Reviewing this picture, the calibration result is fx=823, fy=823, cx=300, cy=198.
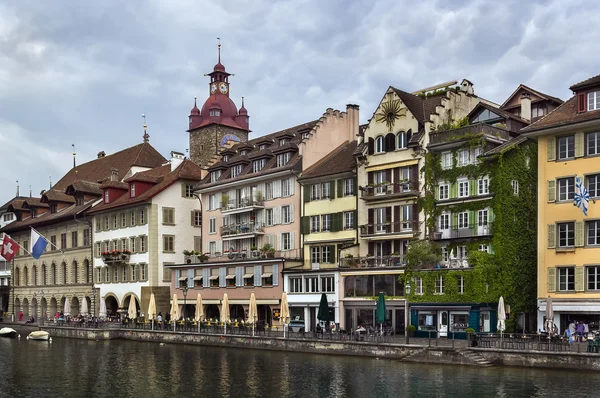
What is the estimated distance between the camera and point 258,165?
78.5 meters

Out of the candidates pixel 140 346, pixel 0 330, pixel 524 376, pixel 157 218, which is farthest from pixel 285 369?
pixel 0 330

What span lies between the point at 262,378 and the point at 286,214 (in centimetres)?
3067

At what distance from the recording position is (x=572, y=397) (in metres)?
35.3

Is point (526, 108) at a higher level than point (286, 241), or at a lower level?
higher

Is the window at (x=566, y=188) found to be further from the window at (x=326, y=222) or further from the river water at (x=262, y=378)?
the window at (x=326, y=222)

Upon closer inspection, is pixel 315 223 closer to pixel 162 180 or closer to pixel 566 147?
pixel 566 147

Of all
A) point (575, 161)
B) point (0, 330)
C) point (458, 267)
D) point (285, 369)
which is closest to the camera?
point (285, 369)

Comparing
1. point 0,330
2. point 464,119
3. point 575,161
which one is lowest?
point 0,330

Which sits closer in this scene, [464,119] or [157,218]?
[464,119]

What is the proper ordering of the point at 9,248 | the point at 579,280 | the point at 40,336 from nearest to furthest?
1. the point at 579,280
2. the point at 40,336
3. the point at 9,248

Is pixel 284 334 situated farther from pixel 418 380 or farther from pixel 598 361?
pixel 598 361

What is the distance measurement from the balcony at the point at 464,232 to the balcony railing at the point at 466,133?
21.0 ft

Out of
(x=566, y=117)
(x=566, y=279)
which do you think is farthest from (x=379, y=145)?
(x=566, y=279)

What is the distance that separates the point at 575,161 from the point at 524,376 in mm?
17204
